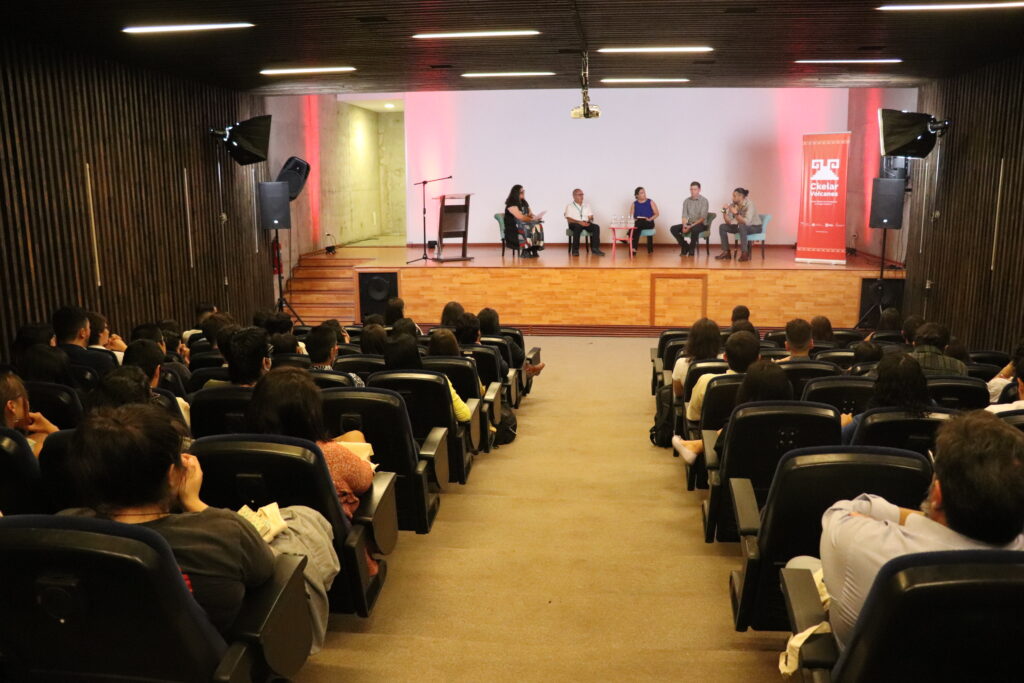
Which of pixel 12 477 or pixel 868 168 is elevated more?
pixel 868 168

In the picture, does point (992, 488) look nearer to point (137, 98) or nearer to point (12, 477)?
point (12, 477)

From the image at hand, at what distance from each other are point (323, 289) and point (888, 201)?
7636 millimetres

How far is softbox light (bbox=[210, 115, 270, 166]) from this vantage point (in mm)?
9281

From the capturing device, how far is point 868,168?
513 inches

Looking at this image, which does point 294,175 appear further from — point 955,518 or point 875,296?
point 955,518

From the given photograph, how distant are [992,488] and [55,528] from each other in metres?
1.86

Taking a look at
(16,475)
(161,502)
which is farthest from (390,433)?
(161,502)

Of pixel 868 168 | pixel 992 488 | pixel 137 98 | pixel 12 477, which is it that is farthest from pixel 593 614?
pixel 868 168

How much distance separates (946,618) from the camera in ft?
4.94

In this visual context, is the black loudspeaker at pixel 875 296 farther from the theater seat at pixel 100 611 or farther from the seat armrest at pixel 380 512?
the theater seat at pixel 100 611

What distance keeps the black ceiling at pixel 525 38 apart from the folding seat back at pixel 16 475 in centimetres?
364

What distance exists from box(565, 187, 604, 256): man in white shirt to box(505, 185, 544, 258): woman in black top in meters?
0.60

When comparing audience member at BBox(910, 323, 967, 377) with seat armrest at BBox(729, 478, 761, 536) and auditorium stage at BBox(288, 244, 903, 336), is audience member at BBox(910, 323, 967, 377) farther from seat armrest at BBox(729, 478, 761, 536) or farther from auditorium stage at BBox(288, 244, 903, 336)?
auditorium stage at BBox(288, 244, 903, 336)

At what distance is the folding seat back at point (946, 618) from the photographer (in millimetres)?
1476
